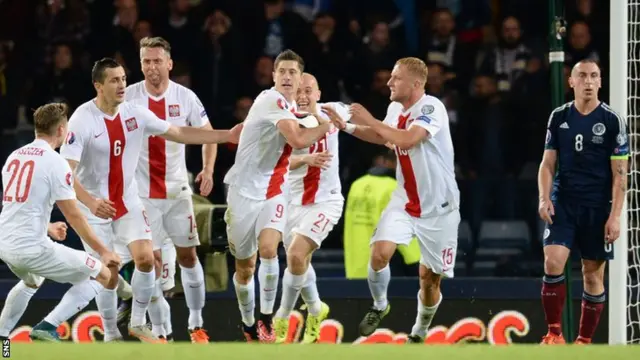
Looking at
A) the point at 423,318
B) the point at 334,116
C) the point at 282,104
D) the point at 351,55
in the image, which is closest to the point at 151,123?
the point at 282,104

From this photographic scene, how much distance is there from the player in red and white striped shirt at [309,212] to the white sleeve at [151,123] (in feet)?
3.50

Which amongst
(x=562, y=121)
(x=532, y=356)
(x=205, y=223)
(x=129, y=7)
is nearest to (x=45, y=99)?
(x=129, y=7)

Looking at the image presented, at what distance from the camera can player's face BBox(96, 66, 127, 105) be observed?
10.8 metres

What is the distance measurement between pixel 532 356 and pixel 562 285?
8.00 feet

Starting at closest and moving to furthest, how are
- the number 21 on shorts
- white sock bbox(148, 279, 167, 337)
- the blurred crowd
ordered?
1. the number 21 on shorts
2. white sock bbox(148, 279, 167, 337)
3. the blurred crowd

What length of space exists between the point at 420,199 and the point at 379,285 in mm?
705

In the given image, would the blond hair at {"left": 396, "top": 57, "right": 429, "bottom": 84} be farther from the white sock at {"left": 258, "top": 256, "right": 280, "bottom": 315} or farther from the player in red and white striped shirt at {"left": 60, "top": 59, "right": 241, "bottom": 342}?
the white sock at {"left": 258, "top": 256, "right": 280, "bottom": 315}

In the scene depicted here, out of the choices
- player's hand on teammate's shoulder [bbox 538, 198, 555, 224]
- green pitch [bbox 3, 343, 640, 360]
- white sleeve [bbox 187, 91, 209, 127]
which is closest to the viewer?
green pitch [bbox 3, 343, 640, 360]

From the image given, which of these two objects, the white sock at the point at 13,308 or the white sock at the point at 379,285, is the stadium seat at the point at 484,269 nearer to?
the white sock at the point at 379,285

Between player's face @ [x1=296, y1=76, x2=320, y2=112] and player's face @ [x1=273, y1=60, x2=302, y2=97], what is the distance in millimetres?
440

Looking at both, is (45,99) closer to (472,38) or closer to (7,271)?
(7,271)

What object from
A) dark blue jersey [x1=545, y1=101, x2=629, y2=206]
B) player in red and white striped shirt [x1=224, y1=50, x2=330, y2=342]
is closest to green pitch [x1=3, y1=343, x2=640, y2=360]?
dark blue jersey [x1=545, y1=101, x2=629, y2=206]

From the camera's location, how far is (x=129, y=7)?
15008 millimetres

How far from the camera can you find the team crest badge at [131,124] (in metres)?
10.9
